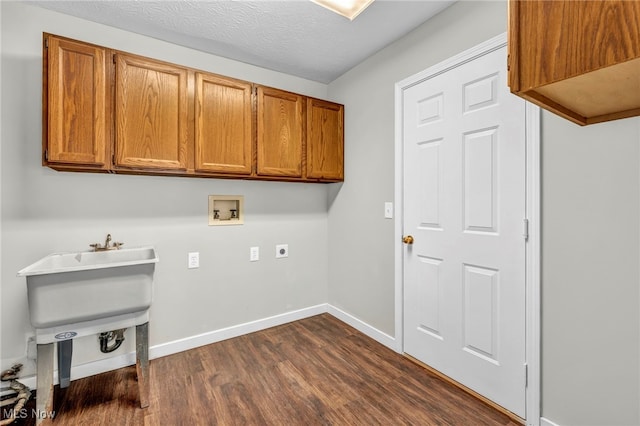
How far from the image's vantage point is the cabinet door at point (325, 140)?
266 centimetres

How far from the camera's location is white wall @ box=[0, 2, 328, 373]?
1.84 meters

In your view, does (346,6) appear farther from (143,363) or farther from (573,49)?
(143,363)

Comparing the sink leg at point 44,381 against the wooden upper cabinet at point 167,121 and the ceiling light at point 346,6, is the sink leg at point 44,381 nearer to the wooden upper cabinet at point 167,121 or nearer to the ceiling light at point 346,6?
the wooden upper cabinet at point 167,121

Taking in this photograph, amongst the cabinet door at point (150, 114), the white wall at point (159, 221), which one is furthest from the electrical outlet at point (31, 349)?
the cabinet door at point (150, 114)

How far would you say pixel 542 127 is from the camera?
58.2 inches

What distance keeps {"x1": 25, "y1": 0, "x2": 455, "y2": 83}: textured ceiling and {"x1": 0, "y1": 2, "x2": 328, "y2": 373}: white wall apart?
133mm

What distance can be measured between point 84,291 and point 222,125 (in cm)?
137

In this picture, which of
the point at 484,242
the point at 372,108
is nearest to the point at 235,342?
the point at 484,242

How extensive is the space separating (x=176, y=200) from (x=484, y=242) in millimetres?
2246

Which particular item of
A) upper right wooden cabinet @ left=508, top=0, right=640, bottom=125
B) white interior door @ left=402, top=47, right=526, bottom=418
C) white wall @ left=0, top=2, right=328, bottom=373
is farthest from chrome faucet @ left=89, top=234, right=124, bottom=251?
upper right wooden cabinet @ left=508, top=0, right=640, bottom=125

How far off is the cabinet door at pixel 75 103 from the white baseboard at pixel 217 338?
1417 mm

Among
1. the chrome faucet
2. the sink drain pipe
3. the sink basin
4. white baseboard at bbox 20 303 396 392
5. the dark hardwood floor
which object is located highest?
the chrome faucet

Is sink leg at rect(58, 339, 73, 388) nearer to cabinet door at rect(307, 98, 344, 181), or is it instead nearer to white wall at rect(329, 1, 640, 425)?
cabinet door at rect(307, 98, 344, 181)

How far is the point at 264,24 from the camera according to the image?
207 centimetres
